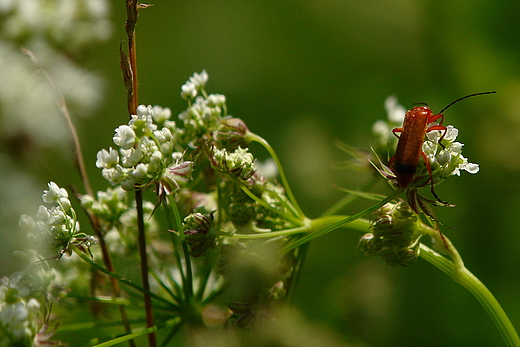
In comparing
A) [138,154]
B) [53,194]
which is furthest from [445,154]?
[53,194]

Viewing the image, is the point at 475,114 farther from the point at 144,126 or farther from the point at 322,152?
the point at 144,126

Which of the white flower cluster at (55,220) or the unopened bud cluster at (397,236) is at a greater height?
the white flower cluster at (55,220)

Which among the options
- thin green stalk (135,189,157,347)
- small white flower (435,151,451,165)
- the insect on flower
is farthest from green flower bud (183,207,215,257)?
small white flower (435,151,451,165)

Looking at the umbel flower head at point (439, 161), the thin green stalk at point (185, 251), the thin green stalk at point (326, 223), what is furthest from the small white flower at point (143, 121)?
the umbel flower head at point (439, 161)

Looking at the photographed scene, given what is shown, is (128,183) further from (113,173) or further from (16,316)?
(16,316)

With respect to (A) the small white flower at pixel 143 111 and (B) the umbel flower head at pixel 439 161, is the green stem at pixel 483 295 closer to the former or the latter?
(B) the umbel flower head at pixel 439 161

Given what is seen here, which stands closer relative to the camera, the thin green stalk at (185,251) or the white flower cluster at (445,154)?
the white flower cluster at (445,154)
